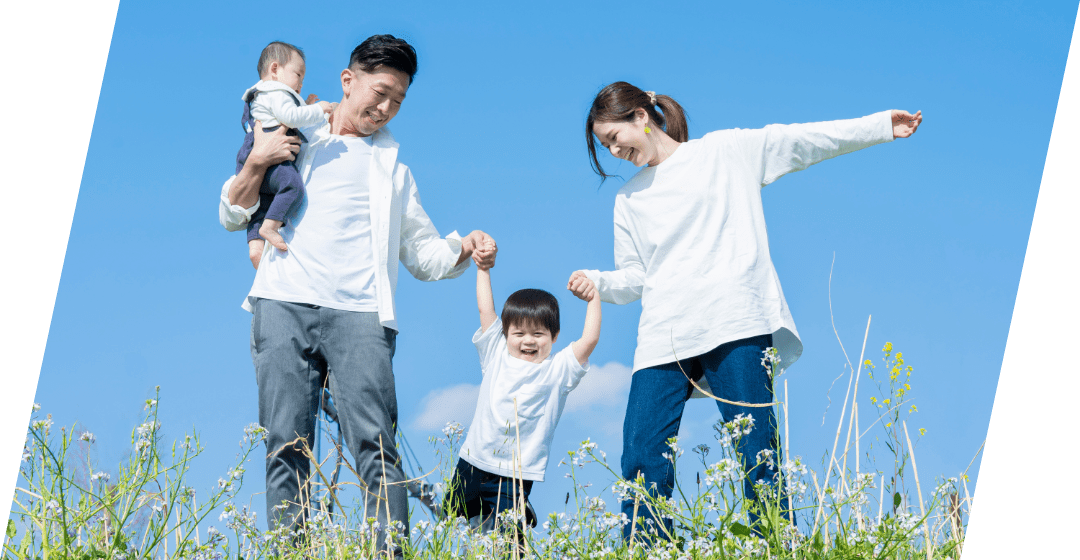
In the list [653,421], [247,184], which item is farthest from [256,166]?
[653,421]

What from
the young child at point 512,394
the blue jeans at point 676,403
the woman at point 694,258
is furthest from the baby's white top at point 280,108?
the blue jeans at point 676,403

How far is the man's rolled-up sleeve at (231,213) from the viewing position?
9.64 ft

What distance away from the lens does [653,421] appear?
272 cm

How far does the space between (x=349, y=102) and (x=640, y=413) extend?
1462 millimetres

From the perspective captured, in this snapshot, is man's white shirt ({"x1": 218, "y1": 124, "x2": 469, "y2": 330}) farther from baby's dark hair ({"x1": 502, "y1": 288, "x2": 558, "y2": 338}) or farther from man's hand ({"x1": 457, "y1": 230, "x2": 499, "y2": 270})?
baby's dark hair ({"x1": 502, "y1": 288, "x2": 558, "y2": 338})

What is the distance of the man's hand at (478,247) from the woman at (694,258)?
35cm

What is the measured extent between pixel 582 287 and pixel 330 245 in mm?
823

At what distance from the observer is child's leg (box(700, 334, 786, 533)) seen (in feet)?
8.32

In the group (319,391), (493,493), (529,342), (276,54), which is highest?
(276,54)

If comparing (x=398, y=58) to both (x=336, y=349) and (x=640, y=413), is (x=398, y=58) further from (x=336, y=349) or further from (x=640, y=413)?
(x=640, y=413)

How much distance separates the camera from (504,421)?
10.5ft

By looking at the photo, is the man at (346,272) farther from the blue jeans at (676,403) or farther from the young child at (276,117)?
the blue jeans at (676,403)

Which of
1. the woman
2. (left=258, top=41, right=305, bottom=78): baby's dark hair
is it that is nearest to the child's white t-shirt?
the woman

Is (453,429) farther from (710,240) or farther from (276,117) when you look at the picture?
(276,117)
